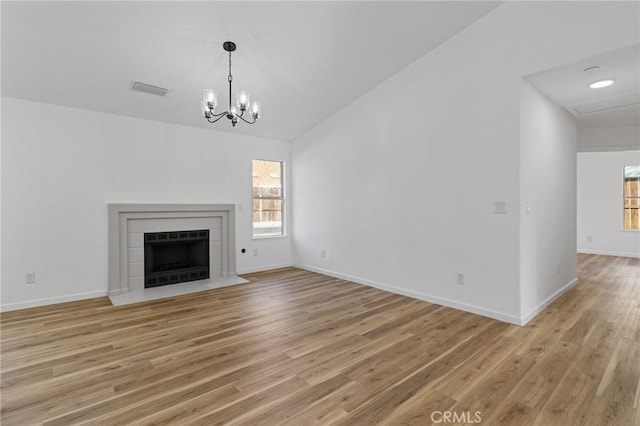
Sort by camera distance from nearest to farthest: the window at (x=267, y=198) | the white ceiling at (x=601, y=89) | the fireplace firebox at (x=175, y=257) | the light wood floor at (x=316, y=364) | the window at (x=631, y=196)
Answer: the light wood floor at (x=316, y=364), the white ceiling at (x=601, y=89), the fireplace firebox at (x=175, y=257), the window at (x=267, y=198), the window at (x=631, y=196)

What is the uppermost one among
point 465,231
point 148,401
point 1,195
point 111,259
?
point 1,195

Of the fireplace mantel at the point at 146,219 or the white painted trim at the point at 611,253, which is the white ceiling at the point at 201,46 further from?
the white painted trim at the point at 611,253

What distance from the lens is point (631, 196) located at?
24.1 ft

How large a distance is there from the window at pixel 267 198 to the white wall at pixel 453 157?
1.50 metres

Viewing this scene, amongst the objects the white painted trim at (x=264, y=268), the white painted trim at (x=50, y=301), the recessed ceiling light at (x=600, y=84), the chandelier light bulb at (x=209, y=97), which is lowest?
the white painted trim at (x=50, y=301)

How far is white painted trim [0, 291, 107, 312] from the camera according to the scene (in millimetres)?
3775

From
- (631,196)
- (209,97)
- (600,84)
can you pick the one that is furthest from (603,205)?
(209,97)

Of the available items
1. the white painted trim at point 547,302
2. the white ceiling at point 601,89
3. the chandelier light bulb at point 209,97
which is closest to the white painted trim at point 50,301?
the chandelier light bulb at point 209,97

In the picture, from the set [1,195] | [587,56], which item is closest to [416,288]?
[587,56]

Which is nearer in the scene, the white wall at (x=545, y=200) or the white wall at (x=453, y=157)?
the white wall at (x=453, y=157)

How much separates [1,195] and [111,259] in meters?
A: 1.42

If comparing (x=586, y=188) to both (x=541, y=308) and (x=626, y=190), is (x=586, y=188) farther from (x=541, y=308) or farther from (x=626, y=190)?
(x=541, y=308)

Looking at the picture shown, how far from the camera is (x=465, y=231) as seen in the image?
11.8 ft

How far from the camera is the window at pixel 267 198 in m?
6.02
